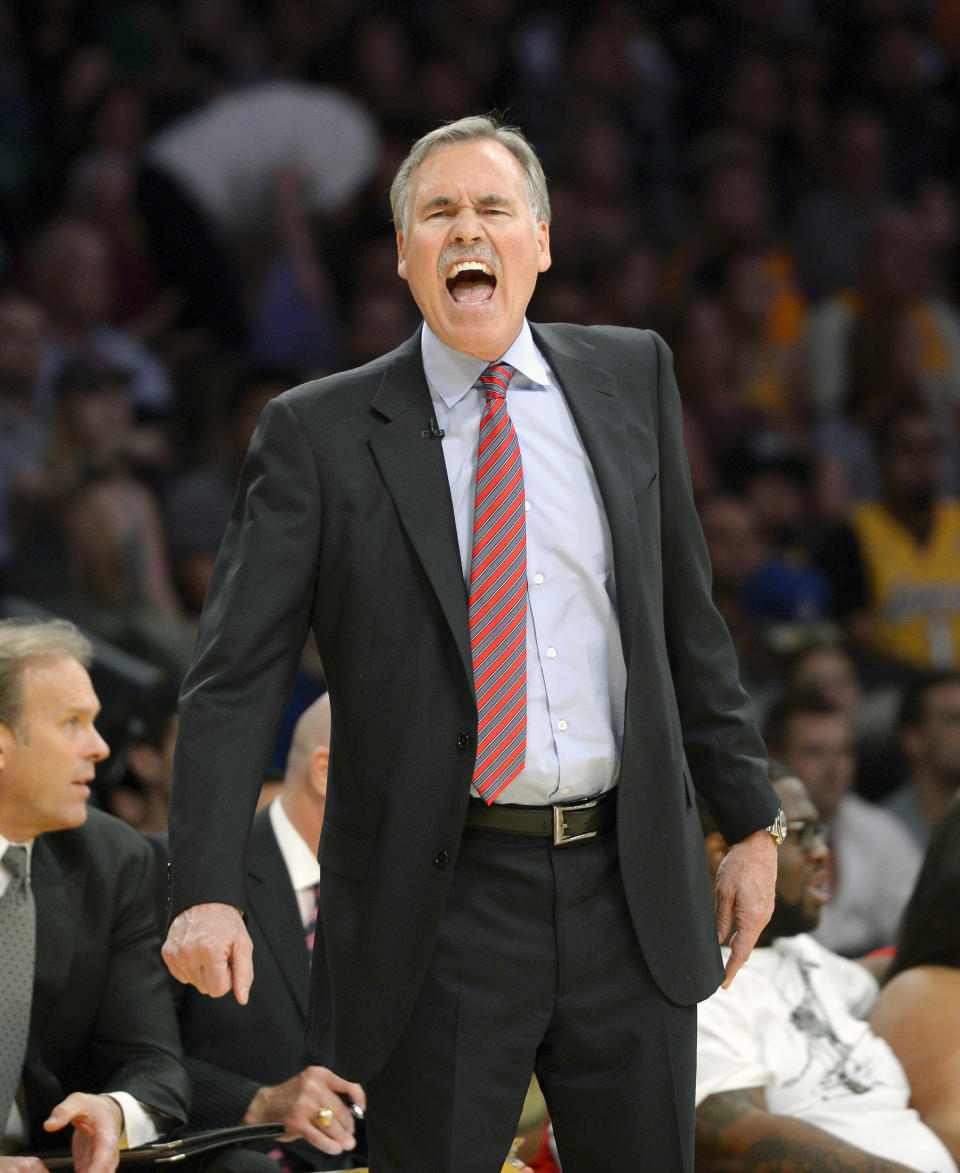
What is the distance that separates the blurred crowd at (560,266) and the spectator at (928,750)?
0.09ft

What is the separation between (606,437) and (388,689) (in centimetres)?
34

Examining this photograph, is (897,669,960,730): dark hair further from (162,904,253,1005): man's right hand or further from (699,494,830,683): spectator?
(162,904,253,1005): man's right hand

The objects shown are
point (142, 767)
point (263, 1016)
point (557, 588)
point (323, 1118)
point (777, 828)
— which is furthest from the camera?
point (142, 767)

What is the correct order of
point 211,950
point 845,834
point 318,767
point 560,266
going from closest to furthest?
point 211,950, point 318,767, point 845,834, point 560,266

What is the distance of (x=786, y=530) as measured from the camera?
5438 millimetres

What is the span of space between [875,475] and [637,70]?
1.76 meters

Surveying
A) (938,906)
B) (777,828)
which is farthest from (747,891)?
(938,906)

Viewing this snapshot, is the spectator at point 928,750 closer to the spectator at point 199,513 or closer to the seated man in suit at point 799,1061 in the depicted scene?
the seated man in suit at point 799,1061

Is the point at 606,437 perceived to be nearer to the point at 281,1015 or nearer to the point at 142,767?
the point at 281,1015

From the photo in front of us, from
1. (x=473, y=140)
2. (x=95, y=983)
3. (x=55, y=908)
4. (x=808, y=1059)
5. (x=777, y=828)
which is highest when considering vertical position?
(x=473, y=140)

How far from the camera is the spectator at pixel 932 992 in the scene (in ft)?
9.18

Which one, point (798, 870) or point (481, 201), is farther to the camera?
point (798, 870)

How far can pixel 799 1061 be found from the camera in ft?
8.93

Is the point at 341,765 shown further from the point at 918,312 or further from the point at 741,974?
the point at 918,312
